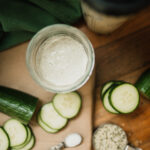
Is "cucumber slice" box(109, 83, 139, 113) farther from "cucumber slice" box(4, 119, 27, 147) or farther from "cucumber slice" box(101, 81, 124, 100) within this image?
"cucumber slice" box(4, 119, 27, 147)

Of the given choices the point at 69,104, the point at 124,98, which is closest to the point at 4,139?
the point at 69,104

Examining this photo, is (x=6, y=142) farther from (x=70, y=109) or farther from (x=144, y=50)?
(x=144, y=50)

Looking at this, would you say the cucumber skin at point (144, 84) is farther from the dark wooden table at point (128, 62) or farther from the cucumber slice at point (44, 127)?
the cucumber slice at point (44, 127)

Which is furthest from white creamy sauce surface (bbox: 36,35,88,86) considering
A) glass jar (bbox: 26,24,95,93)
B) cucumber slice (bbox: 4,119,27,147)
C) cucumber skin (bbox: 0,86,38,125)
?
cucumber slice (bbox: 4,119,27,147)

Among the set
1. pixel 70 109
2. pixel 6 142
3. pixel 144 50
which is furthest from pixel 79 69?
pixel 6 142

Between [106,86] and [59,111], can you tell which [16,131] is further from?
[106,86]
